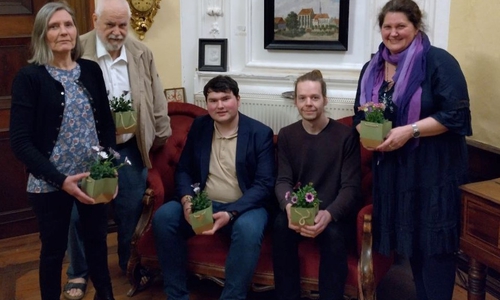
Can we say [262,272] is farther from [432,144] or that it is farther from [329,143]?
[432,144]

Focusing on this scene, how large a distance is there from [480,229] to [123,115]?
1.53 m

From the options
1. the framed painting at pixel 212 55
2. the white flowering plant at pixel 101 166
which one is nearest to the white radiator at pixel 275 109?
the framed painting at pixel 212 55

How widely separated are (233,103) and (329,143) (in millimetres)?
498

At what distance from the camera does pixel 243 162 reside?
2.67 m

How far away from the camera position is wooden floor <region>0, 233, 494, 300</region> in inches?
113

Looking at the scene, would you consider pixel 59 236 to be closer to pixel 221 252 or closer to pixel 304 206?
pixel 221 252

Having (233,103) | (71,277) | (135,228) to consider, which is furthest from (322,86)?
(71,277)

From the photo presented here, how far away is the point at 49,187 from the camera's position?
7.20ft

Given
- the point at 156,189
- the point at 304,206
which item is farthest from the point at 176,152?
the point at 304,206

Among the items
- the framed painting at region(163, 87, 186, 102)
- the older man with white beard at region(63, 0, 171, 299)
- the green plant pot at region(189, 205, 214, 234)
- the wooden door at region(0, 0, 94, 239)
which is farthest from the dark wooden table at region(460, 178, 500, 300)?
the wooden door at region(0, 0, 94, 239)

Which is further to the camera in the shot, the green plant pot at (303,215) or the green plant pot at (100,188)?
the green plant pot at (303,215)

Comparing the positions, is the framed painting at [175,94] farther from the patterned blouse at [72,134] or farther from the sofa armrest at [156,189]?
the patterned blouse at [72,134]

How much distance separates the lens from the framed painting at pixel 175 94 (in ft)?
11.7

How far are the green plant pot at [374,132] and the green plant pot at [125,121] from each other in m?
1.01
